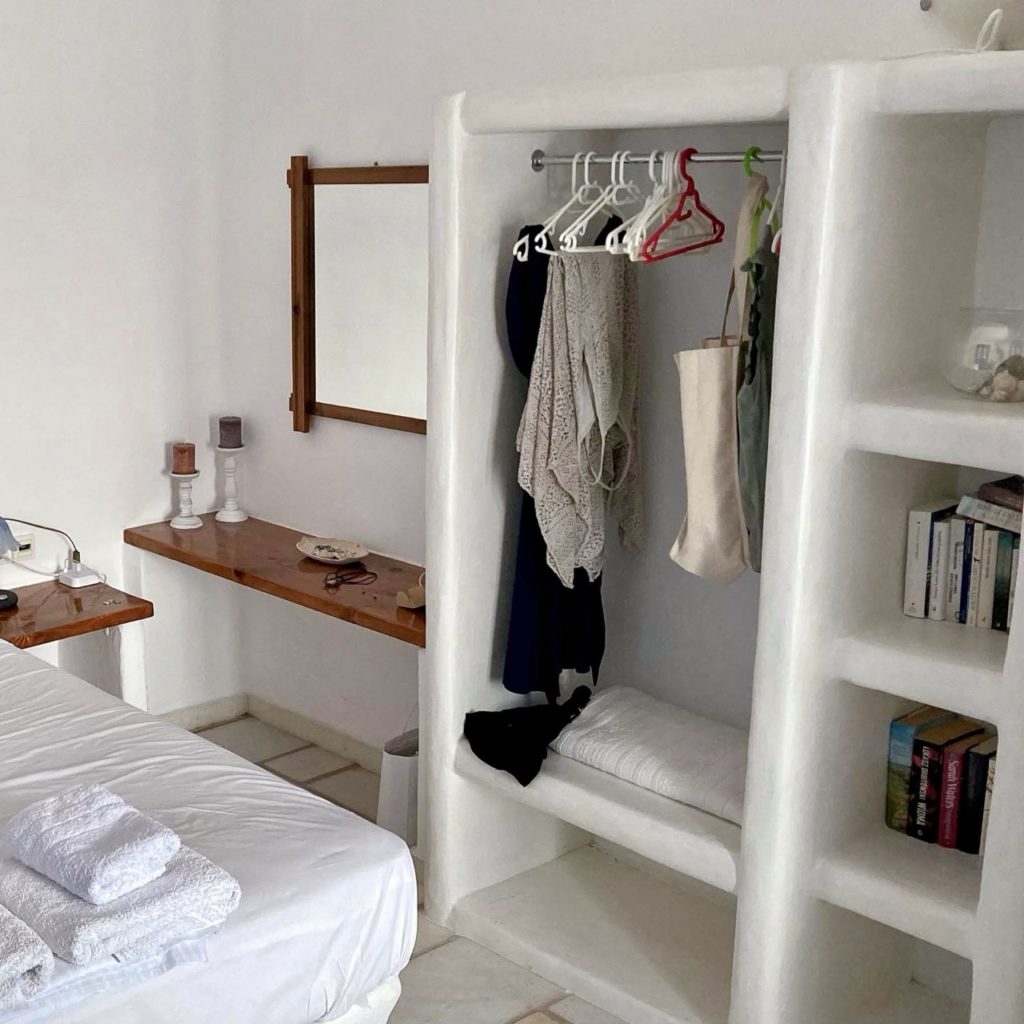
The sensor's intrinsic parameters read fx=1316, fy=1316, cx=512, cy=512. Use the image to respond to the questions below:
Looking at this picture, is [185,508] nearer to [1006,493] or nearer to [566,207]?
[566,207]

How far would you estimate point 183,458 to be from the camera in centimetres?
401

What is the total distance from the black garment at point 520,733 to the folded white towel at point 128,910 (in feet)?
2.97

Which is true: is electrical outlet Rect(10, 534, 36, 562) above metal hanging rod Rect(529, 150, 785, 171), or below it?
below

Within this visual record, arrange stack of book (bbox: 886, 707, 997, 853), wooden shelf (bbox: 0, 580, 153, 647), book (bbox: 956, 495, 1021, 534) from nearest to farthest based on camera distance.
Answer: book (bbox: 956, 495, 1021, 534)
stack of book (bbox: 886, 707, 997, 853)
wooden shelf (bbox: 0, 580, 153, 647)

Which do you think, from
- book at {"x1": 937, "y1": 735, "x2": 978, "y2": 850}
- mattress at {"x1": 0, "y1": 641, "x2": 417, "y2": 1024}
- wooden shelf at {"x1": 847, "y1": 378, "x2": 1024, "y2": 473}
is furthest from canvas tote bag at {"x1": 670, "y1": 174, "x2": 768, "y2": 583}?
mattress at {"x1": 0, "y1": 641, "x2": 417, "y2": 1024}

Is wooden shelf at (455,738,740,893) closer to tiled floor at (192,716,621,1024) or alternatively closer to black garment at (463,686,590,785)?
black garment at (463,686,590,785)

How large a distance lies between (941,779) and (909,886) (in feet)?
0.72

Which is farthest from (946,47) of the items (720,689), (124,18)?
(124,18)

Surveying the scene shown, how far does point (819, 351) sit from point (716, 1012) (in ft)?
4.48

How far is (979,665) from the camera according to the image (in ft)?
7.02

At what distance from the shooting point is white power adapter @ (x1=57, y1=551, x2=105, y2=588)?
380cm

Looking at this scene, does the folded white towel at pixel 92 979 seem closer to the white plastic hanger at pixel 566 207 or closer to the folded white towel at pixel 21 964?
the folded white towel at pixel 21 964

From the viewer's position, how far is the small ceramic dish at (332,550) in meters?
3.64

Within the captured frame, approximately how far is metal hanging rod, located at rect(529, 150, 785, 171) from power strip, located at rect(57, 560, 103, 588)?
6.11 feet
